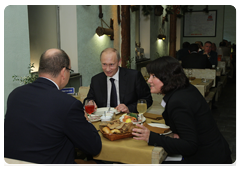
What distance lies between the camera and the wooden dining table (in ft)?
4.66

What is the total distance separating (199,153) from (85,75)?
3.64 metres

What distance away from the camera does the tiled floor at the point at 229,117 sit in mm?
3574

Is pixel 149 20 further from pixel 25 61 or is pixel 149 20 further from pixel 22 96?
pixel 22 96

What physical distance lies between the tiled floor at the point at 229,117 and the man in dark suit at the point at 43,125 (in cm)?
235

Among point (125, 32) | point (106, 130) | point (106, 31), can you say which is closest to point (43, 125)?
point (106, 130)

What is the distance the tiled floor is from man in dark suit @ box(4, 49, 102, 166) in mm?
2350

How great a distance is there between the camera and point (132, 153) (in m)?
1.45

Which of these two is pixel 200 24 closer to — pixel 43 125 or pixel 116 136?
pixel 116 136

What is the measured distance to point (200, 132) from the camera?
1.52 m

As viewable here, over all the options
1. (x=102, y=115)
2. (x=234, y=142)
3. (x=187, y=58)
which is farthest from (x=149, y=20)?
(x=102, y=115)

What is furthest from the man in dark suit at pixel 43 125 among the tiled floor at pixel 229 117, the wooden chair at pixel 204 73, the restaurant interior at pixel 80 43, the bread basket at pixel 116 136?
the wooden chair at pixel 204 73

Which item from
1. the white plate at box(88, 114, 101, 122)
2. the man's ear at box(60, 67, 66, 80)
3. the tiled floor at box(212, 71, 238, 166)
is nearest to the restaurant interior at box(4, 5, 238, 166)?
the tiled floor at box(212, 71, 238, 166)

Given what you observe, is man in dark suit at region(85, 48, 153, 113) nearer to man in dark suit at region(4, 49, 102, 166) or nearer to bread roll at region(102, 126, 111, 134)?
bread roll at region(102, 126, 111, 134)

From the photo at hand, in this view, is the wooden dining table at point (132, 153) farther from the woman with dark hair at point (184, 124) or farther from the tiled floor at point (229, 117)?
the tiled floor at point (229, 117)
